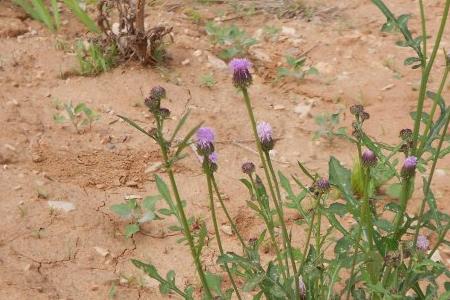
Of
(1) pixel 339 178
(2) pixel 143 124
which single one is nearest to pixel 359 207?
(1) pixel 339 178

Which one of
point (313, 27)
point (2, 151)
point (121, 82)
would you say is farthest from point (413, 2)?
point (2, 151)

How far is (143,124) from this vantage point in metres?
2.83

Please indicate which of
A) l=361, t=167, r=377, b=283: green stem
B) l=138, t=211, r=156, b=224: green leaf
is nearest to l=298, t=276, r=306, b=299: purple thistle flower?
l=361, t=167, r=377, b=283: green stem

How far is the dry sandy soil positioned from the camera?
2.16 m

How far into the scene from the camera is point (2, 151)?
254 centimetres

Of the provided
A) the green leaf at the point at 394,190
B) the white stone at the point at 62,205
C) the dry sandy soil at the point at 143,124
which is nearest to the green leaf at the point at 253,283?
the dry sandy soil at the point at 143,124

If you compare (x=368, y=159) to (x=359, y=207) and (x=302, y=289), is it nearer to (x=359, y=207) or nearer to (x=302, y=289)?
(x=359, y=207)

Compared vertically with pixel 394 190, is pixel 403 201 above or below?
above

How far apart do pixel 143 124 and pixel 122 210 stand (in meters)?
0.62

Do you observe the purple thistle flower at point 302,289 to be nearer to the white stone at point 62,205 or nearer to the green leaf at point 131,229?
the green leaf at point 131,229

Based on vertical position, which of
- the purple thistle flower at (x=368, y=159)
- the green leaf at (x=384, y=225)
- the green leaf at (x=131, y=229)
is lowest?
the green leaf at (x=131, y=229)

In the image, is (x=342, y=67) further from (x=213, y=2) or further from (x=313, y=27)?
(x=213, y=2)

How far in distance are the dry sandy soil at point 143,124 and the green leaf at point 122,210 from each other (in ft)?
0.16

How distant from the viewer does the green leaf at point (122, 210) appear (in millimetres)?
2287
